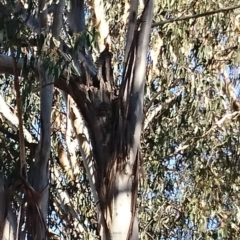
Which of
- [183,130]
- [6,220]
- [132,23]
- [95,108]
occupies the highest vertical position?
[183,130]

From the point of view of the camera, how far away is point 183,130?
7.06m

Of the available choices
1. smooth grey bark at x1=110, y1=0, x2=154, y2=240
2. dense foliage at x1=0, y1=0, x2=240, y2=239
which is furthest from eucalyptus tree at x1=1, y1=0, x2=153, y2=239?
dense foliage at x1=0, y1=0, x2=240, y2=239

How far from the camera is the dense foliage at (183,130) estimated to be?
22.4ft

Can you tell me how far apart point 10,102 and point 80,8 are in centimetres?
271

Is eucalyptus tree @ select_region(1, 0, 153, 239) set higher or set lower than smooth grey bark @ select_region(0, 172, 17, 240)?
higher

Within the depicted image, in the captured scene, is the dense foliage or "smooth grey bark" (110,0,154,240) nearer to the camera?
"smooth grey bark" (110,0,154,240)

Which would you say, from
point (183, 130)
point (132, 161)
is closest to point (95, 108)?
point (132, 161)

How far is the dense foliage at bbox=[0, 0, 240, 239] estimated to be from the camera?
6832 millimetres

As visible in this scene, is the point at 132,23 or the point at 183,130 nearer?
the point at 132,23

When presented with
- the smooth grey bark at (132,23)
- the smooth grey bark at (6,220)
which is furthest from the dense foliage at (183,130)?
the smooth grey bark at (6,220)

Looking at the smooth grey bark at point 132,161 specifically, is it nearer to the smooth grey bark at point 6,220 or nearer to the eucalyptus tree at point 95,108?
the eucalyptus tree at point 95,108

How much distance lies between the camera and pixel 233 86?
757 centimetres

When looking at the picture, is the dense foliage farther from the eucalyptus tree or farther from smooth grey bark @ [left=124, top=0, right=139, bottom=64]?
the eucalyptus tree

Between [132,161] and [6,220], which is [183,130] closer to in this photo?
[132,161]
